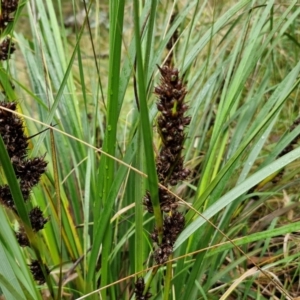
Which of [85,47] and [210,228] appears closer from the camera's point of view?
[210,228]

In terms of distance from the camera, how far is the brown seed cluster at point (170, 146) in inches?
22.9

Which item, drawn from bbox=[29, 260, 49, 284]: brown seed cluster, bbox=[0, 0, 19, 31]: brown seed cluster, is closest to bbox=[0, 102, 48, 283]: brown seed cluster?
bbox=[29, 260, 49, 284]: brown seed cluster

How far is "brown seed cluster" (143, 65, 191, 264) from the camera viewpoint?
1.90 feet

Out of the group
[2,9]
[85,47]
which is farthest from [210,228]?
[85,47]

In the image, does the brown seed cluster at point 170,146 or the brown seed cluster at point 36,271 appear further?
the brown seed cluster at point 36,271

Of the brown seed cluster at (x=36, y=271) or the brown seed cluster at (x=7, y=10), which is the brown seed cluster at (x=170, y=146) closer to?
the brown seed cluster at (x=36, y=271)

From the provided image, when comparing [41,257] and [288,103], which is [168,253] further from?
[288,103]

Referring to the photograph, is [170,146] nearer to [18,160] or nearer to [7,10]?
[18,160]

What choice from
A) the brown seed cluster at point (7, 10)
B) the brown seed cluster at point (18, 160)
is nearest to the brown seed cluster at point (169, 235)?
the brown seed cluster at point (18, 160)

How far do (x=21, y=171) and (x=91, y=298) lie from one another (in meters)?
0.31

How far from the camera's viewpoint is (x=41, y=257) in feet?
2.42

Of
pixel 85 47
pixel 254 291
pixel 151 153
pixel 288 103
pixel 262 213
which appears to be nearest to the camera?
pixel 151 153

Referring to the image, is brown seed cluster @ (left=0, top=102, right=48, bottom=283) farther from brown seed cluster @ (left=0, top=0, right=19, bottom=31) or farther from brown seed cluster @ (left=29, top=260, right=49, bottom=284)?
brown seed cluster @ (left=0, top=0, right=19, bottom=31)

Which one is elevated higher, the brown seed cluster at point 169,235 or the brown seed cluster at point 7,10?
the brown seed cluster at point 7,10
